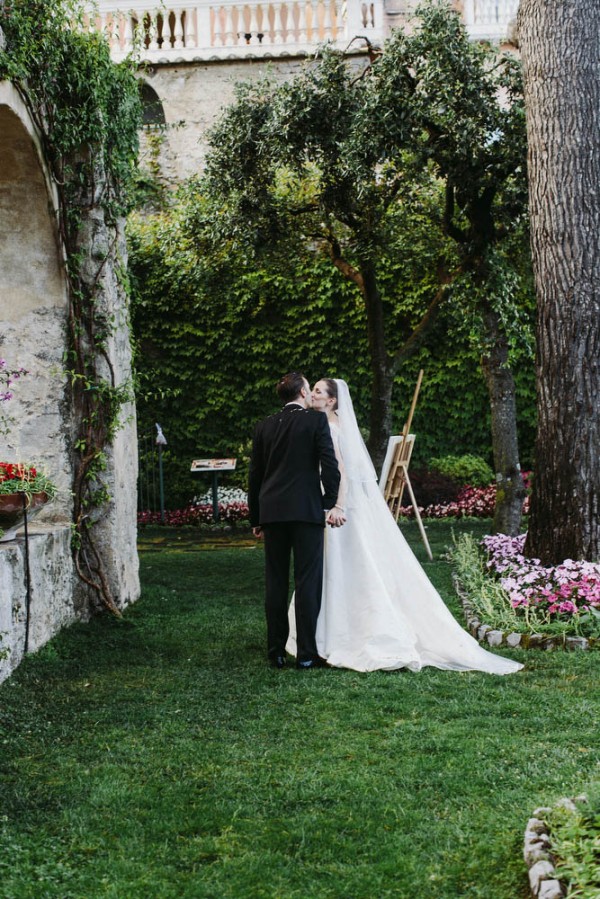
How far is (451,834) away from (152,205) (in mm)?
15654

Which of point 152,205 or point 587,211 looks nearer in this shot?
point 587,211

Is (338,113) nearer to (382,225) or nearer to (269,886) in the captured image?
(382,225)

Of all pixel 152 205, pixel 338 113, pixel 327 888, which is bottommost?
pixel 327 888

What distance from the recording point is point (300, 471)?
18.3 ft

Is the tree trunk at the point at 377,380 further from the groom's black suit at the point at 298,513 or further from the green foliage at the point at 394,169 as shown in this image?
the groom's black suit at the point at 298,513

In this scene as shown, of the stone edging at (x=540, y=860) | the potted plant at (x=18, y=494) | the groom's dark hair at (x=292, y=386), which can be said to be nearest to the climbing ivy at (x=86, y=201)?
the potted plant at (x=18, y=494)

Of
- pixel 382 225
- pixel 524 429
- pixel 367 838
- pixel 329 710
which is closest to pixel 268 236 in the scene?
pixel 382 225

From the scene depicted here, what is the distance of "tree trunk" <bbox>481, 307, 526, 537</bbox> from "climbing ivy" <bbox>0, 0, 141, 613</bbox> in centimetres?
483

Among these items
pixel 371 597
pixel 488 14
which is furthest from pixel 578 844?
pixel 488 14

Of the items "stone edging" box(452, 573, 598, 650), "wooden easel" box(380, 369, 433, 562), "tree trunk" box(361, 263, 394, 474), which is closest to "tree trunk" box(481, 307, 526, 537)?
"wooden easel" box(380, 369, 433, 562)

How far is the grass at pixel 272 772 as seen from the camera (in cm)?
285

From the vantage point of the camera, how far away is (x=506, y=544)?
8.20 m

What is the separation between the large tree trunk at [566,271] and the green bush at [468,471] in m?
7.08

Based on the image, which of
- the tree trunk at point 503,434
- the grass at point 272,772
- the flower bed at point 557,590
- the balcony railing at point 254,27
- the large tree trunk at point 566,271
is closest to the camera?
the grass at point 272,772
